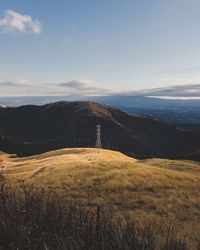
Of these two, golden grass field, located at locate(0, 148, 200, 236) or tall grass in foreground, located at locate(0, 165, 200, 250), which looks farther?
golden grass field, located at locate(0, 148, 200, 236)

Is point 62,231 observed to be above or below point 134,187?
above

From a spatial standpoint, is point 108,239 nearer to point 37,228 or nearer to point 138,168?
point 37,228

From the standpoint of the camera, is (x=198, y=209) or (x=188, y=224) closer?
(x=188, y=224)

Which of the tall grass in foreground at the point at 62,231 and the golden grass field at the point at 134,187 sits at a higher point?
the tall grass in foreground at the point at 62,231

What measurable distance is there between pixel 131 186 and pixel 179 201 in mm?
5359

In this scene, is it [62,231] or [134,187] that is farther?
[134,187]

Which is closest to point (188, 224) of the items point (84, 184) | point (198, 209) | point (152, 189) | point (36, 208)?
point (198, 209)

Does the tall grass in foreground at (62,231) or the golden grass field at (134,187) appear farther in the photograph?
the golden grass field at (134,187)

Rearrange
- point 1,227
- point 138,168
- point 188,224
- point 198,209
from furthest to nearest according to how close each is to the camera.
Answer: point 138,168 < point 198,209 < point 188,224 < point 1,227

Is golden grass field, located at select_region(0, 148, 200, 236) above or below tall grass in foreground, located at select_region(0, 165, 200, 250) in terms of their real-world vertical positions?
below

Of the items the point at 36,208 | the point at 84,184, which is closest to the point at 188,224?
the point at 84,184

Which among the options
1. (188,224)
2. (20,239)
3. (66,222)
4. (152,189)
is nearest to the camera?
(20,239)

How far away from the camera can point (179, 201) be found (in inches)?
1230

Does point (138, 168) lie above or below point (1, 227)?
below
